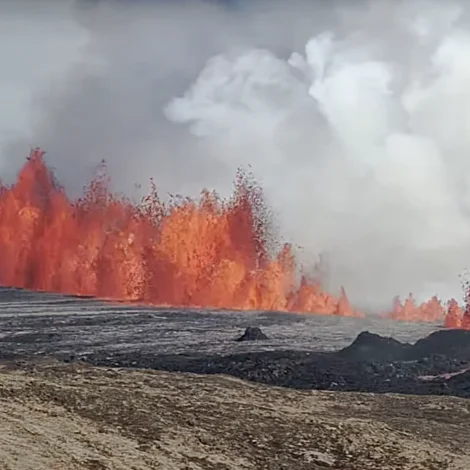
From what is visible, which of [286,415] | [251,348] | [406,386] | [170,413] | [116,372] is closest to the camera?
[170,413]

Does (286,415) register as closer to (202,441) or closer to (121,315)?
(202,441)

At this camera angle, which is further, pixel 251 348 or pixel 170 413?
pixel 251 348

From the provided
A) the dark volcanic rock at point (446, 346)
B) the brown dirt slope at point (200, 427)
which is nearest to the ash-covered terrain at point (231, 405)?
the brown dirt slope at point (200, 427)

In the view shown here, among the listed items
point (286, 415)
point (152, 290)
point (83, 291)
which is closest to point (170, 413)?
point (286, 415)

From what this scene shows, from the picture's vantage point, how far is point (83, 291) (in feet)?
413

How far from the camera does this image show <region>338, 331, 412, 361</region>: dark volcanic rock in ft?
175

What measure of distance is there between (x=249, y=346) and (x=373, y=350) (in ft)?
29.7

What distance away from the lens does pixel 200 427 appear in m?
25.0

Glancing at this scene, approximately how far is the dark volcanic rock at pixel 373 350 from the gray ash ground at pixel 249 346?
0.28ft

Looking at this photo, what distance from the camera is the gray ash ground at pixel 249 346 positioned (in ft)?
144

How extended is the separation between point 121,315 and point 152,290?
37.3 metres

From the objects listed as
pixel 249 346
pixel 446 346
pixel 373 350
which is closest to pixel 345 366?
pixel 373 350

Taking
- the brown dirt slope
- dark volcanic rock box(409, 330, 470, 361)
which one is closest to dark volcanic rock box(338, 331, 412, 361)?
dark volcanic rock box(409, 330, 470, 361)

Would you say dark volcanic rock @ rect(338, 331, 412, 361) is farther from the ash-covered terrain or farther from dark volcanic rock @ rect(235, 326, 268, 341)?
dark volcanic rock @ rect(235, 326, 268, 341)
